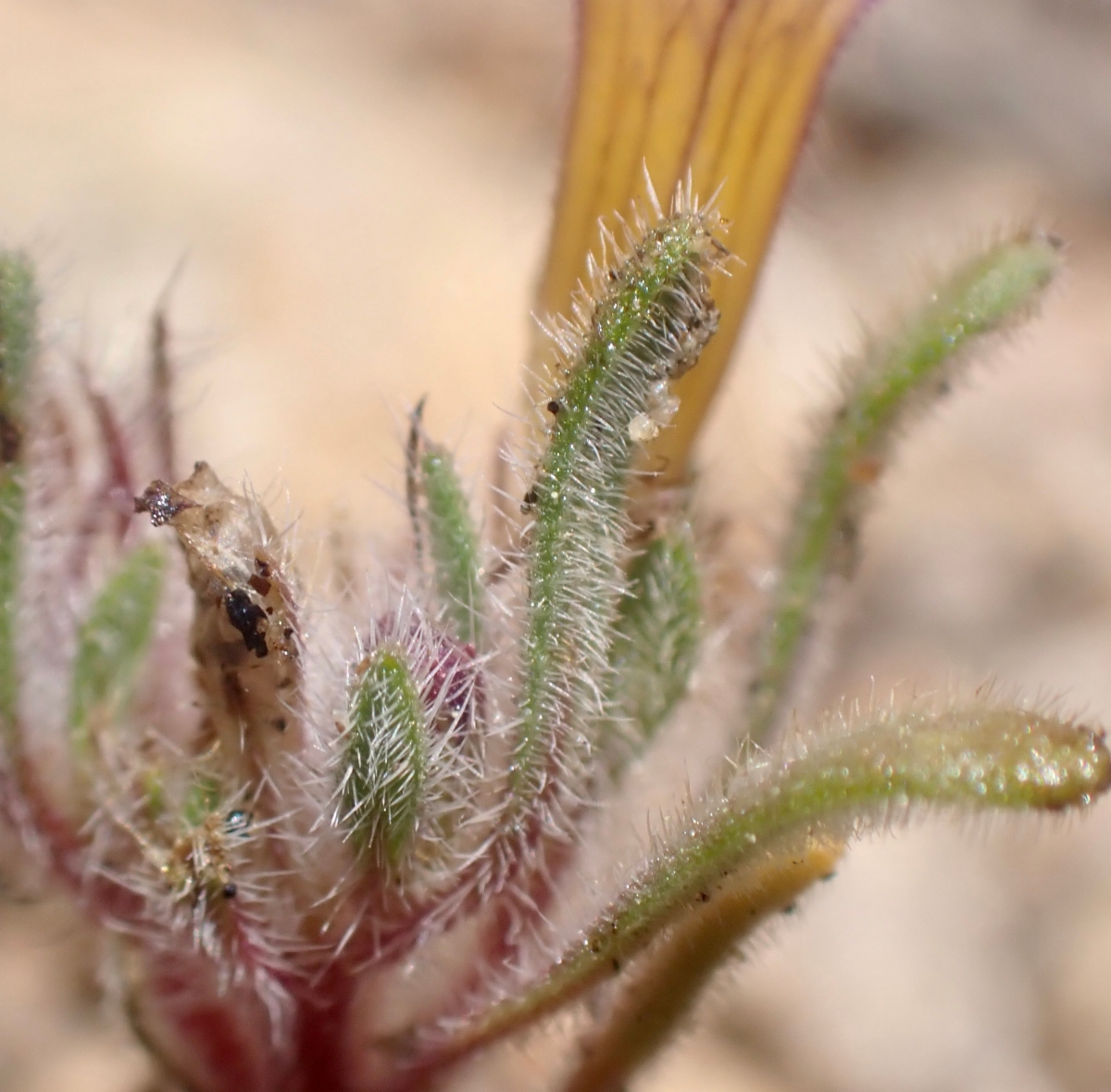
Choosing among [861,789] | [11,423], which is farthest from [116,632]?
[861,789]

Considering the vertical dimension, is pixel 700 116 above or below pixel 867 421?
above

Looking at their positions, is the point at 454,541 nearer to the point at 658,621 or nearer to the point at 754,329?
the point at 658,621

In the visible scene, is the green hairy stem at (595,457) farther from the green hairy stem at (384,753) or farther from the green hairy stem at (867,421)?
the green hairy stem at (867,421)

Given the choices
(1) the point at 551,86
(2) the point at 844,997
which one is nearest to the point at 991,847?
(2) the point at 844,997

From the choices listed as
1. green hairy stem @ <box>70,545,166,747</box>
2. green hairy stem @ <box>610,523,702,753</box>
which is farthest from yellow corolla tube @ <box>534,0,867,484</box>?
green hairy stem @ <box>70,545,166,747</box>

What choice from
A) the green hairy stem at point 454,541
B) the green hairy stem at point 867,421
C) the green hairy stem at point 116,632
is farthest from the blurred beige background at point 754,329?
the green hairy stem at point 454,541

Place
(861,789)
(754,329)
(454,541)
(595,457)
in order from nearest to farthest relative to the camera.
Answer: (861,789) < (595,457) < (454,541) < (754,329)

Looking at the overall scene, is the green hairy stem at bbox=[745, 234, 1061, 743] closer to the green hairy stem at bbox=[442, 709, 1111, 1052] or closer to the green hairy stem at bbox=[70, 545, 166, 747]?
the green hairy stem at bbox=[442, 709, 1111, 1052]
